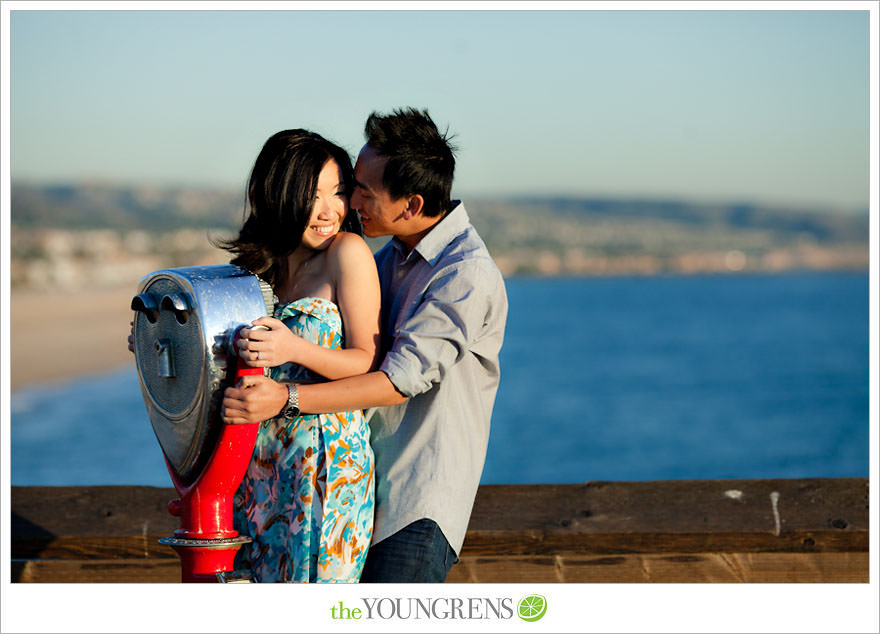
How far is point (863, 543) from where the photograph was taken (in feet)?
9.13

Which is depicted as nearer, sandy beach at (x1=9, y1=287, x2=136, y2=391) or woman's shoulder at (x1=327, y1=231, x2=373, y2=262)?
woman's shoulder at (x1=327, y1=231, x2=373, y2=262)

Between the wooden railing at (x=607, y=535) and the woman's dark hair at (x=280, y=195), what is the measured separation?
0.99 metres

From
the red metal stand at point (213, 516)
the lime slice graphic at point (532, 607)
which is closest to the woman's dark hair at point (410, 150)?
the red metal stand at point (213, 516)

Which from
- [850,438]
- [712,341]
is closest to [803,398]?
[850,438]

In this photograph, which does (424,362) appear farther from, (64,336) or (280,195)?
(64,336)

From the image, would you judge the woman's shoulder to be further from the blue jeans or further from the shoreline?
the shoreline

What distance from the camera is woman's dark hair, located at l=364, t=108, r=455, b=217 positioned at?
215cm

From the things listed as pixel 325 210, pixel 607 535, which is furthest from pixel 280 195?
pixel 607 535

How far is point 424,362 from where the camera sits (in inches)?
80.7

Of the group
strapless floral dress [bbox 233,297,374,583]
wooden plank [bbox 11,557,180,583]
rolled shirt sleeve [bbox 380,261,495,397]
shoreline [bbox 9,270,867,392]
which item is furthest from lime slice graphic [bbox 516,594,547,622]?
shoreline [bbox 9,270,867,392]

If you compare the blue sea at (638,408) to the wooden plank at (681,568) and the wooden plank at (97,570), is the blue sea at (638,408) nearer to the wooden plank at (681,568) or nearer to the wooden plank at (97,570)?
the wooden plank at (97,570)

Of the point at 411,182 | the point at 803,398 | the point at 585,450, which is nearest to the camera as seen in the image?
the point at 411,182

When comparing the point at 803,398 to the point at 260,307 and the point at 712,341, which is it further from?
the point at 260,307

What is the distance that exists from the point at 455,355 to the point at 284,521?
434 mm
